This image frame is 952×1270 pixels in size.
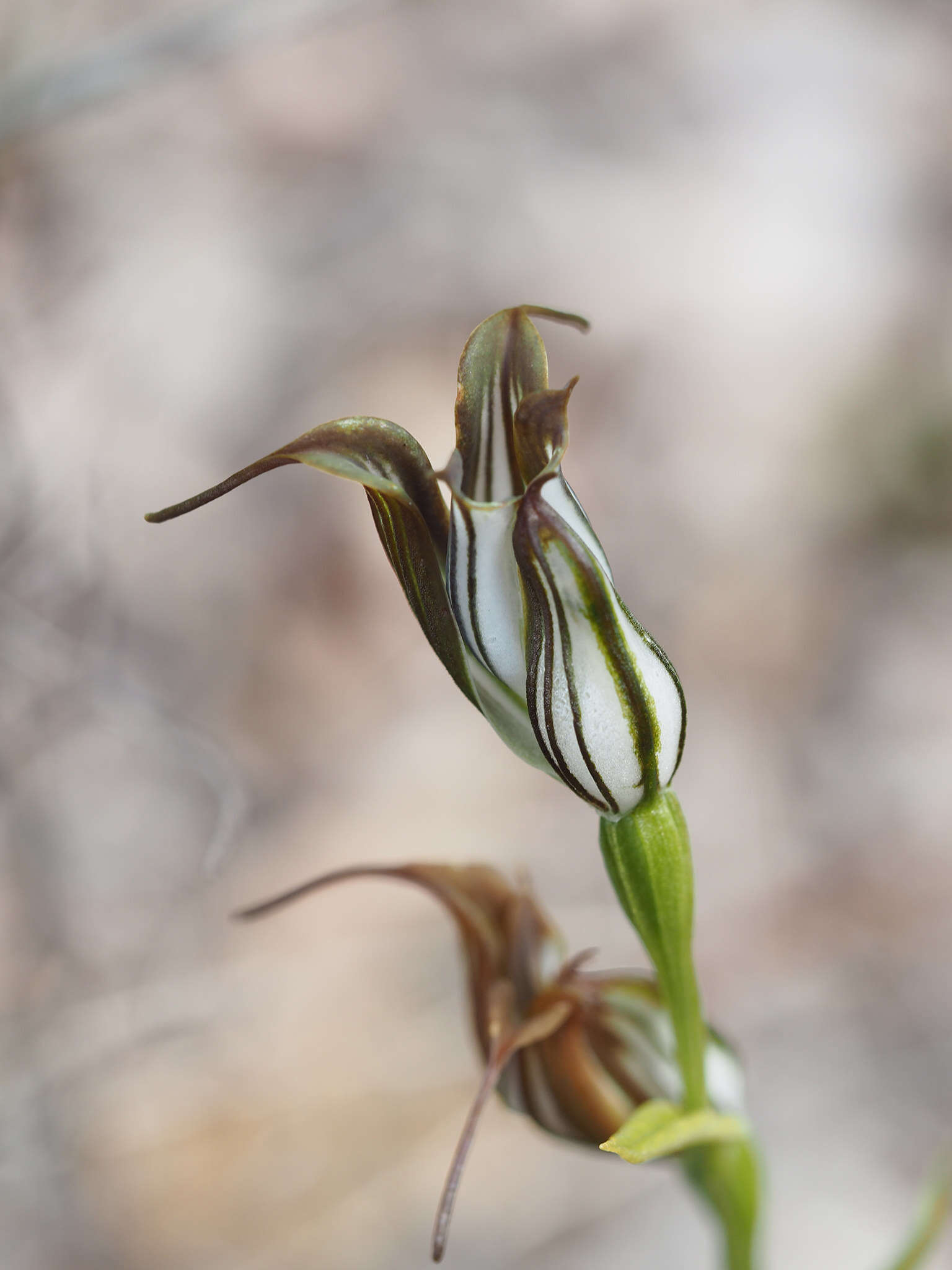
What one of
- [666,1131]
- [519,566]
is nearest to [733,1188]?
[666,1131]

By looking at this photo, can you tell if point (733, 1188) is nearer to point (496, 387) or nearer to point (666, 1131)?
point (666, 1131)

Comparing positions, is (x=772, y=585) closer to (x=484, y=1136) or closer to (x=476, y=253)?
(x=476, y=253)

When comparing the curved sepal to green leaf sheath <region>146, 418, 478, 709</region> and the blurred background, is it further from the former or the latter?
the blurred background

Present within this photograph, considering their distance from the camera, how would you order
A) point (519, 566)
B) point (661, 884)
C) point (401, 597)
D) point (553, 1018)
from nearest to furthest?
point (519, 566) → point (661, 884) → point (553, 1018) → point (401, 597)

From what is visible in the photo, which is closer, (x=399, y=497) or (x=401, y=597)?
(x=399, y=497)

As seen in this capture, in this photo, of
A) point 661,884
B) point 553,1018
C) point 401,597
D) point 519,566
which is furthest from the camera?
point 401,597

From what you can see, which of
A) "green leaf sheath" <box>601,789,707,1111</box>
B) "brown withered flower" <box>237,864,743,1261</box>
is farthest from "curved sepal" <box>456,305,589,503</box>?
"brown withered flower" <box>237,864,743,1261</box>

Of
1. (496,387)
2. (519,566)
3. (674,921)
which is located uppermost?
(496,387)

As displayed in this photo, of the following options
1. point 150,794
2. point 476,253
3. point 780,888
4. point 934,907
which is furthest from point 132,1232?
point 476,253
